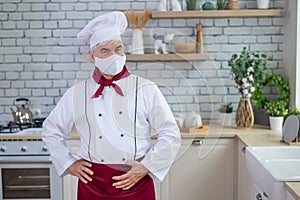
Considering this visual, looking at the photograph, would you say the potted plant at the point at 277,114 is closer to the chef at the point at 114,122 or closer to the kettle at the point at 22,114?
the chef at the point at 114,122

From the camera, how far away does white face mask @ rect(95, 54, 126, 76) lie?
184 centimetres

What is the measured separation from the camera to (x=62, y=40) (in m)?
3.68

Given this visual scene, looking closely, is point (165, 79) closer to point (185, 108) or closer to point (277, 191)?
point (185, 108)

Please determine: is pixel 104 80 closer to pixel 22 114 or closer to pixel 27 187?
pixel 27 187

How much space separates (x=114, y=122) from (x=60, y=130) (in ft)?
0.93

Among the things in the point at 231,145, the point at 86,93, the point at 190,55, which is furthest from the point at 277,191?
the point at 190,55

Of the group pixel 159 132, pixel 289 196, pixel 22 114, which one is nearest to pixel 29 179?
pixel 22 114

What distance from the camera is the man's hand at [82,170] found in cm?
191

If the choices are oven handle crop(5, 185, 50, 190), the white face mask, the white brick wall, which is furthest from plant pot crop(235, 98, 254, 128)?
the white face mask

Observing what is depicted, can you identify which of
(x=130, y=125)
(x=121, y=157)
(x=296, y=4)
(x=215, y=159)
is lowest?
(x=215, y=159)

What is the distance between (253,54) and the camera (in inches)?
136

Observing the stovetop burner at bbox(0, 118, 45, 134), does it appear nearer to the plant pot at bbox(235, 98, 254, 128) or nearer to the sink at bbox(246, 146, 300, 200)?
the plant pot at bbox(235, 98, 254, 128)

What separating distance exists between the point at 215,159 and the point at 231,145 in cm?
16

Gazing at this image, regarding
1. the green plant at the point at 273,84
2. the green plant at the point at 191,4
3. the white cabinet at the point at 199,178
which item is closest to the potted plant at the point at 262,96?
the green plant at the point at 273,84
